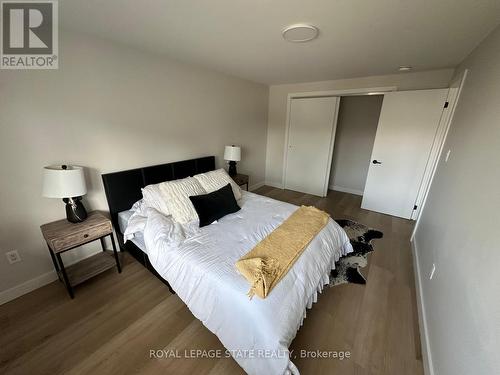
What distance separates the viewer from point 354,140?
411cm

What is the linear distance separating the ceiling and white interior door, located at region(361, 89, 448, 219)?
51cm

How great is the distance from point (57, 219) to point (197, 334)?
5.33 feet

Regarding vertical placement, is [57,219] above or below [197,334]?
above

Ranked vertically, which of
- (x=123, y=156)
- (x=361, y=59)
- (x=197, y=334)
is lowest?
(x=197, y=334)

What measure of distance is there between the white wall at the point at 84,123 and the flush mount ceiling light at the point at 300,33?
4.72ft

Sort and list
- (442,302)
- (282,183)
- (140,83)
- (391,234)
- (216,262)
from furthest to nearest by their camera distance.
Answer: (282,183) → (391,234) → (140,83) → (216,262) → (442,302)

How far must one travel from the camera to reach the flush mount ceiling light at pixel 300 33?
157cm

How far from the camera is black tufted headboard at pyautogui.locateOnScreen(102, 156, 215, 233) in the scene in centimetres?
208

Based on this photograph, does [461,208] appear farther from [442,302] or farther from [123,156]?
[123,156]

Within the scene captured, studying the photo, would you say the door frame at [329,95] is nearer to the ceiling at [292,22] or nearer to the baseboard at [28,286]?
the ceiling at [292,22]

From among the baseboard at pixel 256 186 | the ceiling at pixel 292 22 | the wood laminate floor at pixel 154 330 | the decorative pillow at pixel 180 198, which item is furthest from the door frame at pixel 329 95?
the decorative pillow at pixel 180 198

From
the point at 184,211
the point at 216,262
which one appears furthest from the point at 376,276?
the point at 184,211

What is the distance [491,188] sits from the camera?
105 centimetres

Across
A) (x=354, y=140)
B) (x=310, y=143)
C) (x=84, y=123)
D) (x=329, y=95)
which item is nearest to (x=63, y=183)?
(x=84, y=123)
